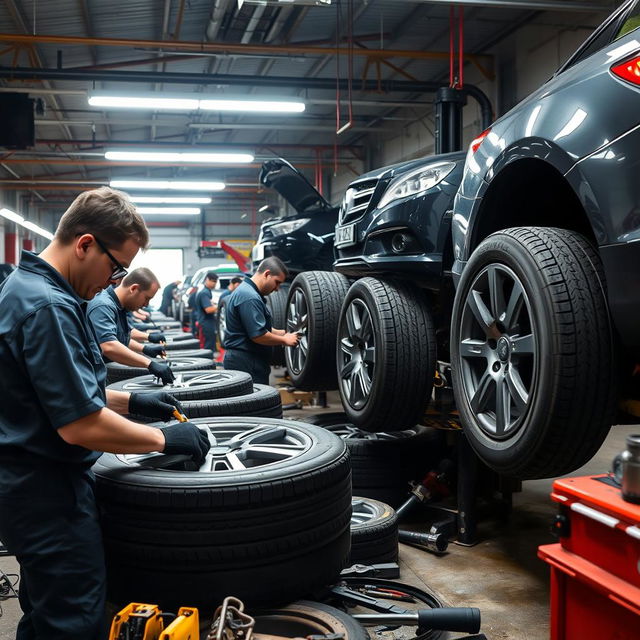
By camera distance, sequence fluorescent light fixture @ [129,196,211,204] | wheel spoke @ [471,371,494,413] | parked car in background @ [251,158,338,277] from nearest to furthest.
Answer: wheel spoke @ [471,371,494,413], parked car in background @ [251,158,338,277], fluorescent light fixture @ [129,196,211,204]

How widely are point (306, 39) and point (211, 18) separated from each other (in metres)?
1.74

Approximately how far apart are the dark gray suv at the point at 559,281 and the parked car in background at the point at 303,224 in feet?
14.0

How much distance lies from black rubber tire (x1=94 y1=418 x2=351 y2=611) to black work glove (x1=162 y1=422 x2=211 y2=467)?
8 cm

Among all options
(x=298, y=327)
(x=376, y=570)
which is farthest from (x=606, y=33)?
(x=298, y=327)

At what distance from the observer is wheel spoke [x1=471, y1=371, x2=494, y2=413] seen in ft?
8.01

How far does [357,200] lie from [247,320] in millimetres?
1496

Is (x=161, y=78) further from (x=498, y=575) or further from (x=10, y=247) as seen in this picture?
(x=10, y=247)

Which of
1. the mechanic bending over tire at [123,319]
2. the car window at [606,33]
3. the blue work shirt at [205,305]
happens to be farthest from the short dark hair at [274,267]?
the blue work shirt at [205,305]

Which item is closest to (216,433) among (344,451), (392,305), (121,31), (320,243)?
(344,451)

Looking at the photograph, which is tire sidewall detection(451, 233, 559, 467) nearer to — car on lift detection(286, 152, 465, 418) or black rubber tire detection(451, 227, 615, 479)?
black rubber tire detection(451, 227, 615, 479)

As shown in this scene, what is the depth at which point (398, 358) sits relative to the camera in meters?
3.40

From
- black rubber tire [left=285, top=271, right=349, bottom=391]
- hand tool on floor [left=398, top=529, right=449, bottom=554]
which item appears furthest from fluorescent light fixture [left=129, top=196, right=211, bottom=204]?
hand tool on floor [left=398, top=529, right=449, bottom=554]

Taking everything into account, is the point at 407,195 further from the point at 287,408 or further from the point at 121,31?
the point at 121,31

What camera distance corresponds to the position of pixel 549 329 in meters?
2.09
